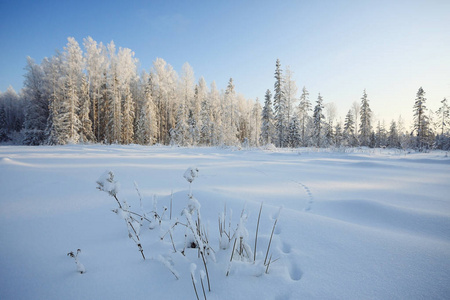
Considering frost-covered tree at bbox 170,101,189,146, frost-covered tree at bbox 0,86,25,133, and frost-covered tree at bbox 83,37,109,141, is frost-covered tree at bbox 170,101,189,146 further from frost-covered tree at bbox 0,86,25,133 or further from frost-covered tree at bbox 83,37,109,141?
frost-covered tree at bbox 0,86,25,133

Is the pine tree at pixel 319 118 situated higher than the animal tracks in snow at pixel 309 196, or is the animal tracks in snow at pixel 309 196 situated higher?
the pine tree at pixel 319 118

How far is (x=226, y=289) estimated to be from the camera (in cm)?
94

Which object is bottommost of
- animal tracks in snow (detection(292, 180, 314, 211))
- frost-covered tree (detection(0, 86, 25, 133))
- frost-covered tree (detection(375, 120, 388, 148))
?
animal tracks in snow (detection(292, 180, 314, 211))

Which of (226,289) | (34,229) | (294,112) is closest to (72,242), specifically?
(34,229)

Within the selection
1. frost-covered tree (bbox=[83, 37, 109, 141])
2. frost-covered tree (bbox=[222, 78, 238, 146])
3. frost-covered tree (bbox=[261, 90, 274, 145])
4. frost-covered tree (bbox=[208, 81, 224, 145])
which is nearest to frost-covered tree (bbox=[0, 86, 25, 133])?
frost-covered tree (bbox=[83, 37, 109, 141])

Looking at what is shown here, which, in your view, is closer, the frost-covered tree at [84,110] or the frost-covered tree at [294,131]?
the frost-covered tree at [84,110]

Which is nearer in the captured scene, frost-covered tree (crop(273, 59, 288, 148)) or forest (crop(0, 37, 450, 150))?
forest (crop(0, 37, 450, 150))

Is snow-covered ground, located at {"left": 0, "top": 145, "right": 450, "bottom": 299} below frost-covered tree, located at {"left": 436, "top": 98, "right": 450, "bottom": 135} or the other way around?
below

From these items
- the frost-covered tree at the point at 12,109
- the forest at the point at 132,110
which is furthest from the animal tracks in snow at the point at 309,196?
the frost-covered tree at the point at 12,109

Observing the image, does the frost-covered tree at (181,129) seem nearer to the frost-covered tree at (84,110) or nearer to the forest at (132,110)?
the forest at (132,110)

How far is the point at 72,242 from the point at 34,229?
449 millimetres

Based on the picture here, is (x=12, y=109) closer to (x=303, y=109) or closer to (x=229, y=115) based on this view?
(x=229, y=115)

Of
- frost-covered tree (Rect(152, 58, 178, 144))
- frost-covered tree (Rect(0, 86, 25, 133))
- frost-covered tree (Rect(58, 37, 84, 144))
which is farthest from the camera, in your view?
frost-covered tree (Rect(0, 86, 25, 133))

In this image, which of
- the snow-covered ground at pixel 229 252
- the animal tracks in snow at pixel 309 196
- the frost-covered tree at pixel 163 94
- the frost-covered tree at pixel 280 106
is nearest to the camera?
the snow-covered ground at pixel 229 252
